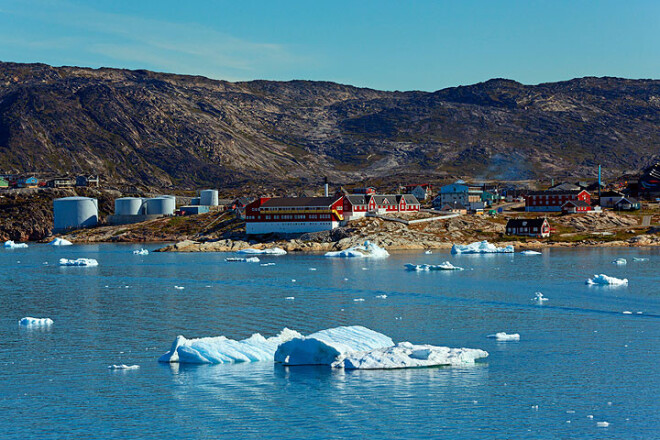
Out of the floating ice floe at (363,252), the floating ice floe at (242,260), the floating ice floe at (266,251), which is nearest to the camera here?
the floating ice floe at (242,260)

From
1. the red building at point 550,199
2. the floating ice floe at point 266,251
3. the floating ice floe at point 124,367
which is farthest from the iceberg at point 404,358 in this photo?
the red building at point 550,199

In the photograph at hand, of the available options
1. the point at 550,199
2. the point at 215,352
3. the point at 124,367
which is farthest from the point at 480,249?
the point at 124,367

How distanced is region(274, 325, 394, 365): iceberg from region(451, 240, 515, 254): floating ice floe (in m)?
80.3

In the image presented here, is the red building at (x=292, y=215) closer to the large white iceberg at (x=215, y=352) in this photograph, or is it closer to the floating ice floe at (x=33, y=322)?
the floating ice floe at (x=33, y=322)

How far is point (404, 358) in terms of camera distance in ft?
127

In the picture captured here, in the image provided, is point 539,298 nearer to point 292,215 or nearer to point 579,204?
point 292,215

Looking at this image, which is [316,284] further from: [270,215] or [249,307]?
[270,215]

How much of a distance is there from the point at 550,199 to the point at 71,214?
10808 centimetres

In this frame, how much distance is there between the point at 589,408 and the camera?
32.0 m

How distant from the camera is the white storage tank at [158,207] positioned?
184750 mm

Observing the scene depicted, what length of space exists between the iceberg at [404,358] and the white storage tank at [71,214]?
505 ft

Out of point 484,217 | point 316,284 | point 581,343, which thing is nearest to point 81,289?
point 316,284

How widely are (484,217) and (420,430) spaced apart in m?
119

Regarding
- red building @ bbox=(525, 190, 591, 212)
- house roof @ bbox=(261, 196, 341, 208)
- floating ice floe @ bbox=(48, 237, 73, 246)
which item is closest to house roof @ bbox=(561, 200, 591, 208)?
red building @ bbox=(525, 190, 591, 212)
